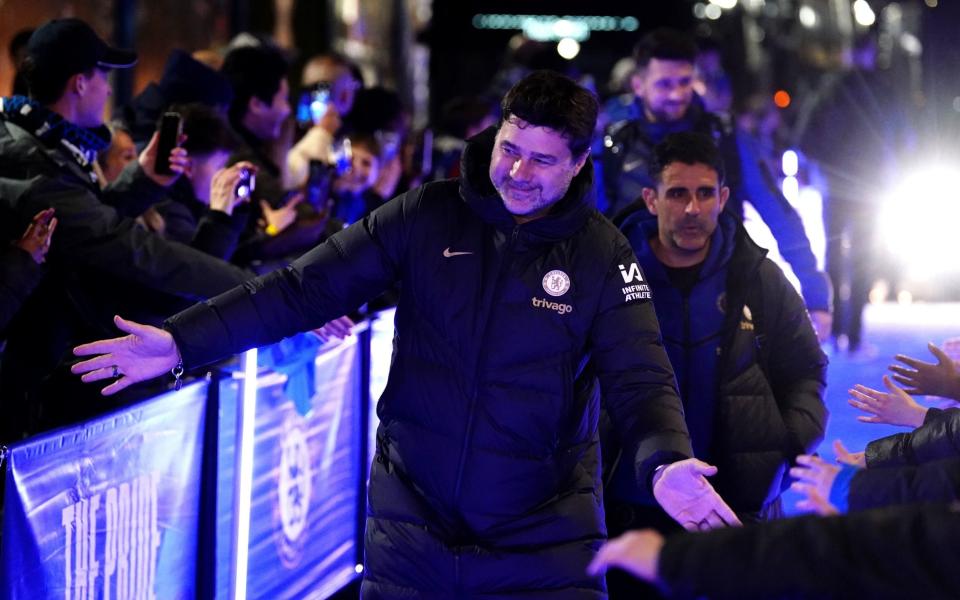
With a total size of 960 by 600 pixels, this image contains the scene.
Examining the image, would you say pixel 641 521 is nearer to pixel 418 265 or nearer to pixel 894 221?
pixel 418 265

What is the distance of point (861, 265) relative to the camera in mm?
11789

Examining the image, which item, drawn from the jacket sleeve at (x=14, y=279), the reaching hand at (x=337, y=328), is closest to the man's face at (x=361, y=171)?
the reaching hand at (x=337, y=328)

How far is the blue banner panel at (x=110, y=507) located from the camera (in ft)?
12.9

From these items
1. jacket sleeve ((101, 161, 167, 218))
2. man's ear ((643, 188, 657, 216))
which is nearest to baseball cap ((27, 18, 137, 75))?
jacket sleeve ((101, 161, 167, 218))

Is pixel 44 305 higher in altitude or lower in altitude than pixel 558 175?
lower

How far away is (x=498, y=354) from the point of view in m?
4.01

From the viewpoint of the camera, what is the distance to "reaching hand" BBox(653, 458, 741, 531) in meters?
3.70

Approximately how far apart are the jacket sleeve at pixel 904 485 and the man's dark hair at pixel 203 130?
12.4 feet

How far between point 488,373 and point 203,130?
2750mm

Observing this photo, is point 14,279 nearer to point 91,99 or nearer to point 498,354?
point 91,99

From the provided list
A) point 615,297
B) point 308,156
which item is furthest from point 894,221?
point 615,297

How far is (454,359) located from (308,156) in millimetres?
4156

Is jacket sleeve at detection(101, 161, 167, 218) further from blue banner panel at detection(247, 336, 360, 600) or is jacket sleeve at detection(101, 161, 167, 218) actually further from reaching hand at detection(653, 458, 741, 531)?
reaching hand at detection(653, 458, 741, 531)

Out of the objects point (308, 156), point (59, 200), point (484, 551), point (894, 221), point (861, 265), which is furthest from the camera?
point (894, 221)
